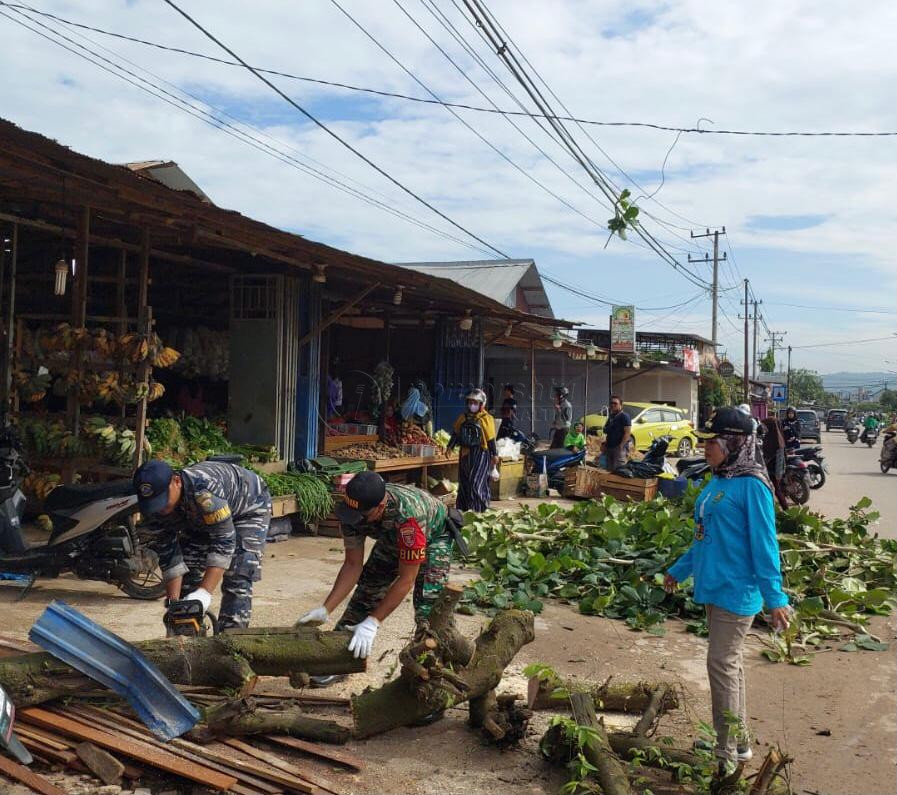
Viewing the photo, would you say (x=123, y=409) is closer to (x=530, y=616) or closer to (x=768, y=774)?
(x=530, y=616)

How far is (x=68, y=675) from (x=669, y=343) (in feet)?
135

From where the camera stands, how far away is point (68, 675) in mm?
4215

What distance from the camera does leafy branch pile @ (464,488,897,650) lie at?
7406 millimetres

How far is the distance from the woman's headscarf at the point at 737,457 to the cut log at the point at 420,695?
4.87 feet

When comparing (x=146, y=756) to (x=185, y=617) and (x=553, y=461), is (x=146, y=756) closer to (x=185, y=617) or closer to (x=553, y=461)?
(x=185, y=617)

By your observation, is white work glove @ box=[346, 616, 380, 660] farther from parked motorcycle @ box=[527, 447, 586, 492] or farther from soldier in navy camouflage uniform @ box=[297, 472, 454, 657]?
parked motorcycle @ box=[527, 447, 586, 492]

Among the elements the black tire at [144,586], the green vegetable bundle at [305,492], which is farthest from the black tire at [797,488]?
the black tire at [144,586]

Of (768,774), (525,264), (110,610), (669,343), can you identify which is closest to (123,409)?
(110,610)

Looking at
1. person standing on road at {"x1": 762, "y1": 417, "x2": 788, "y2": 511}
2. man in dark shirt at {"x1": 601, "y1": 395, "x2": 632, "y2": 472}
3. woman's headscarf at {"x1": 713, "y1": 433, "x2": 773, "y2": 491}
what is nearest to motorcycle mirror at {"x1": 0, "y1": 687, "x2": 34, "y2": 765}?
woman's headscarf at {"x1": 713, "y1": 433, "x2": 773, "y2": 491}

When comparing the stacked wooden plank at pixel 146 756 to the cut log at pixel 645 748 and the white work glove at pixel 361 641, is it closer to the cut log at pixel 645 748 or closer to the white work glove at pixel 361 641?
the white work glove at pixel 361 641

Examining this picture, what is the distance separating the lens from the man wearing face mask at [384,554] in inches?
180

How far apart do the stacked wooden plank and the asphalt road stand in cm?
999

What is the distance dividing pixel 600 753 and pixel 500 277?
2647 centimetres

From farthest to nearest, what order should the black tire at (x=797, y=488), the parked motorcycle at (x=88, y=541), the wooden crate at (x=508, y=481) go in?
the black tire at (x=797, y=488), the wooden crate at (x=508, y=481), the parked motorcycle at (x=88, y=541)
